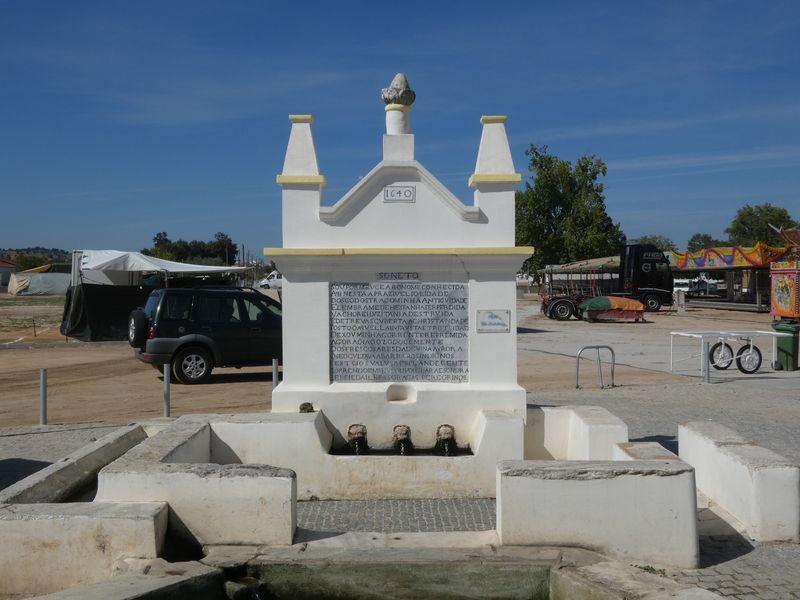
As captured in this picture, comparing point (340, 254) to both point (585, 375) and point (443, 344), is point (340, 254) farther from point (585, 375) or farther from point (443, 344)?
point (585, 375)

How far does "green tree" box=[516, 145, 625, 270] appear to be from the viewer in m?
57.1

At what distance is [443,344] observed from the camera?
828 centimetres

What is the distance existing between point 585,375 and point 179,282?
21.7 m

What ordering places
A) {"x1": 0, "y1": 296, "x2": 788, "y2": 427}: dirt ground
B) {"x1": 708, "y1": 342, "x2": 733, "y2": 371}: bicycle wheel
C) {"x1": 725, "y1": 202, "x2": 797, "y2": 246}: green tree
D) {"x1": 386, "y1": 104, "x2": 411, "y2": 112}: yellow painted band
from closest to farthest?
1. {"x1": 386, "y1": 104, "x2": 411, "y2": 112}: yellow painted band
2. {"x1": 0, "y1": 296, "x2": 788, "y2": 427}: dirt ground
3. {"x1": 708, "y1": 342, "x2": 733, "y2": 371}: bicycle wheel
4. {"x1": 725, "y1": 202, "x2": 797, "y2": 246}: green tree

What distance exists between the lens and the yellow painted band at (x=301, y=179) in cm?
839

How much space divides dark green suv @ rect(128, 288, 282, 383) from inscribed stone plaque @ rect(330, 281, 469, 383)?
29.9ft

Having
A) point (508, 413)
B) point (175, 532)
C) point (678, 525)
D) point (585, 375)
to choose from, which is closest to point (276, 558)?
point (175, 532)

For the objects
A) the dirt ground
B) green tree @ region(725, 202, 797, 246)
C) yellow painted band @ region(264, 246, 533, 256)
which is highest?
green tree @ region(725, 202, 797, 246)

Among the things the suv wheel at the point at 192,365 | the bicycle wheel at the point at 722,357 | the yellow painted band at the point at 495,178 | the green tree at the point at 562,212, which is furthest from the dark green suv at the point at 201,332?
the green tree at the point at 562,212

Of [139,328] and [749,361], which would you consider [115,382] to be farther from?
[749,361]

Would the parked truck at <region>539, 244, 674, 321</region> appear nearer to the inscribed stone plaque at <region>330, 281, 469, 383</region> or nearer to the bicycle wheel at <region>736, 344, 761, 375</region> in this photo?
the bicycle wheel at <region>736, 344, 761, 375</region>

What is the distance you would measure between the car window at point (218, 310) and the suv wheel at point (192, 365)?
70cm

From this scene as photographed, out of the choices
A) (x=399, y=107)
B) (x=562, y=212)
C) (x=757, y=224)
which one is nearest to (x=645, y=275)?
(x=562, y=212)

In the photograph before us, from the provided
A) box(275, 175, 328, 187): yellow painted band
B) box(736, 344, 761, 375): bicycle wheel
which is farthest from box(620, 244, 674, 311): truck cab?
box(275, 175, 328, 187): yellow painted band
